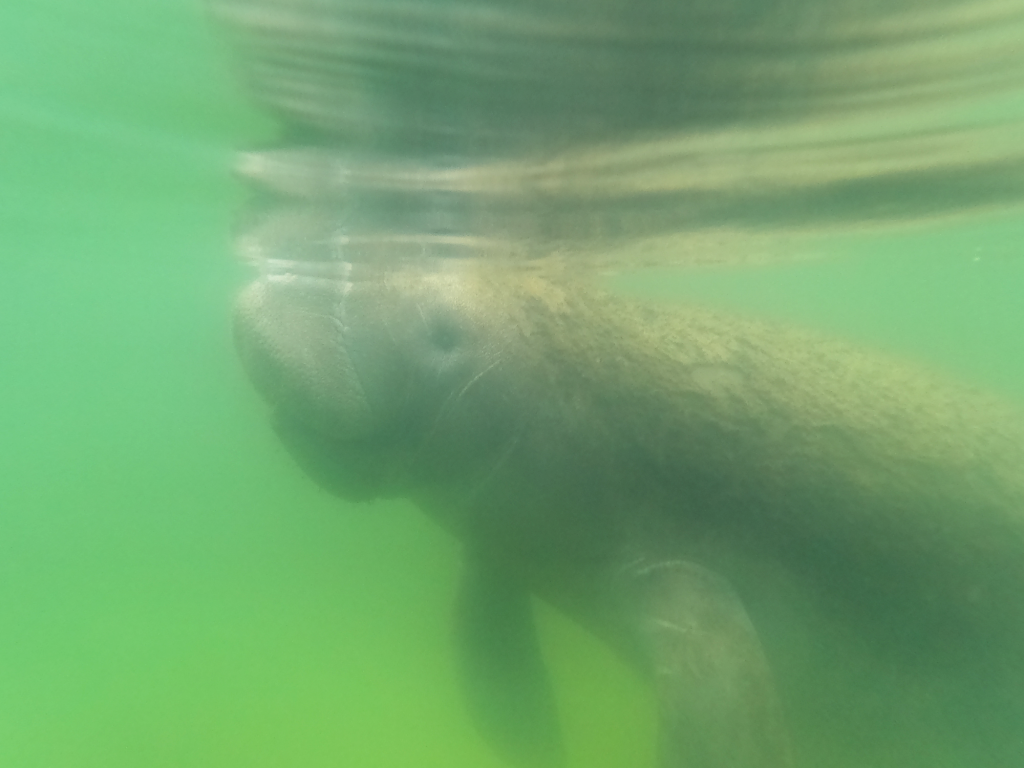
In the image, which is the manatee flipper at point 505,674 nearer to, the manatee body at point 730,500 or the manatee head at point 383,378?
the manatee body at point 730,500

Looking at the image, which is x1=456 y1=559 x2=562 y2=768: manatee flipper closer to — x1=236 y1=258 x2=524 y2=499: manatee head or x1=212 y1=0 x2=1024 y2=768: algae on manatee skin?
x1=212 y1=0 x2=1024 y2=768: algae on manatee skin

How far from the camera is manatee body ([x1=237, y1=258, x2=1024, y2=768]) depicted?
2.61m

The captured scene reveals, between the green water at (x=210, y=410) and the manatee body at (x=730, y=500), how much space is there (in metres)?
0.72

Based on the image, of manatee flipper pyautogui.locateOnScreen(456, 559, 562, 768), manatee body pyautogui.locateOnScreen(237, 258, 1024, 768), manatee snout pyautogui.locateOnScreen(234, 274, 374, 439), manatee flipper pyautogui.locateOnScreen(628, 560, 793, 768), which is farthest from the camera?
manatee flipper pyautogui.locateOnScreen(456, 559, 562, 768)

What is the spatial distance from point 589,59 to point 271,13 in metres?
1.24

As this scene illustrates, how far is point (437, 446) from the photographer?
3066mm

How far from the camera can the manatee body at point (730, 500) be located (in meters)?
2.61

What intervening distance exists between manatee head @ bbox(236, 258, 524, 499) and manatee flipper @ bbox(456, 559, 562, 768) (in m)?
0.78

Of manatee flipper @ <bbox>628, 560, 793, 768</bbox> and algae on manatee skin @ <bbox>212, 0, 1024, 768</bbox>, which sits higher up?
algae on manatee skin @ <bbox>212, 0, 1024, 768</bbox>

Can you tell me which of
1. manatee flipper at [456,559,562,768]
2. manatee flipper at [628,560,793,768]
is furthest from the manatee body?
manatee flipper at [456,559,562,768]

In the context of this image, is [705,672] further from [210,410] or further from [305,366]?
[210,410]

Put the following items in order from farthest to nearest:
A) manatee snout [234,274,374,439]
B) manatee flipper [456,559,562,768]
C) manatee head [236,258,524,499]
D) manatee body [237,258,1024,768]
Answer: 1. manatee flipper [456,559,562,768]
2. manatee snout [234,274,374,439]
3. manatee head [236,258,524,499]
4. manatee body [237,258,1024,768]

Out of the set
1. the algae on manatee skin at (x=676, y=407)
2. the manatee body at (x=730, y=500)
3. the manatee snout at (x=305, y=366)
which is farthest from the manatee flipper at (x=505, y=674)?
the manatee snout at (x=305, y=366)

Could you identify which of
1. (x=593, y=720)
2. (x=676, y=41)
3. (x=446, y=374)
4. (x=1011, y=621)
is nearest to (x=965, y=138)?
(x=676, y=41)
